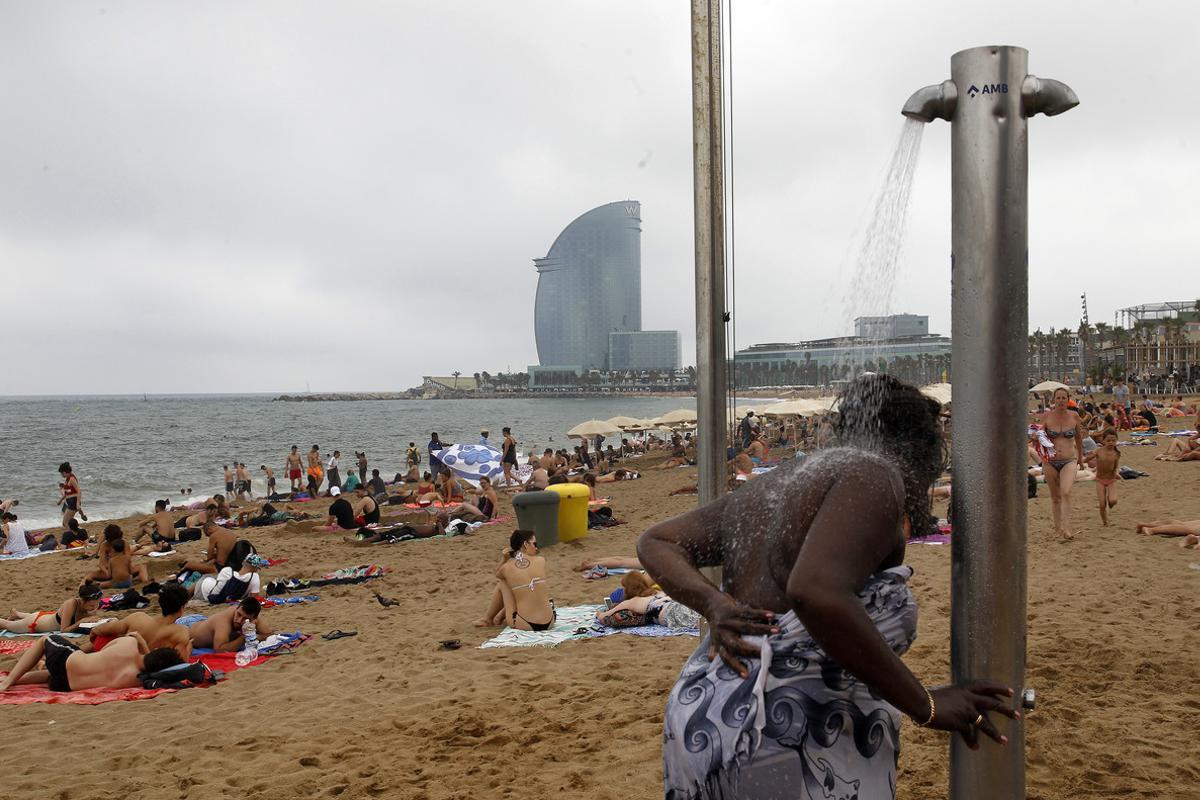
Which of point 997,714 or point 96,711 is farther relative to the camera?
point 96,711

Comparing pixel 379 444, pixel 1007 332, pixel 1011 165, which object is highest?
pixel 1011 165

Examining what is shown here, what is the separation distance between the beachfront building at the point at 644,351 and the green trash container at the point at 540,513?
14796 centimetres

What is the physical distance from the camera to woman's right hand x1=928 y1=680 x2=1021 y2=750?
1626mm

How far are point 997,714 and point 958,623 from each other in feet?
0.64

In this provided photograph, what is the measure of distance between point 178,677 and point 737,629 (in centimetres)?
655

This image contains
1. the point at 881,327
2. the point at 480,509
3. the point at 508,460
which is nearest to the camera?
the point at 881,327

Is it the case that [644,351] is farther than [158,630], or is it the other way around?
[644,351]

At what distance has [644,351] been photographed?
538 feet

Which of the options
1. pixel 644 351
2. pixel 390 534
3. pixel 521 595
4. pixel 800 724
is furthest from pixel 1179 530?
pixel 644 351

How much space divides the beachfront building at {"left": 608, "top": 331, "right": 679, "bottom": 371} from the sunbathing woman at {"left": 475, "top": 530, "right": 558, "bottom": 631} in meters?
152

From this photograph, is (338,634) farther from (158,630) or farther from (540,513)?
(540,513)

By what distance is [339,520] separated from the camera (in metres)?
15.5

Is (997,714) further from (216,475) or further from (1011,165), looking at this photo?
(216,475)

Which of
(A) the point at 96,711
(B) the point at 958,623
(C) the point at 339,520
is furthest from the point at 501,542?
(B) the point at 958,623
